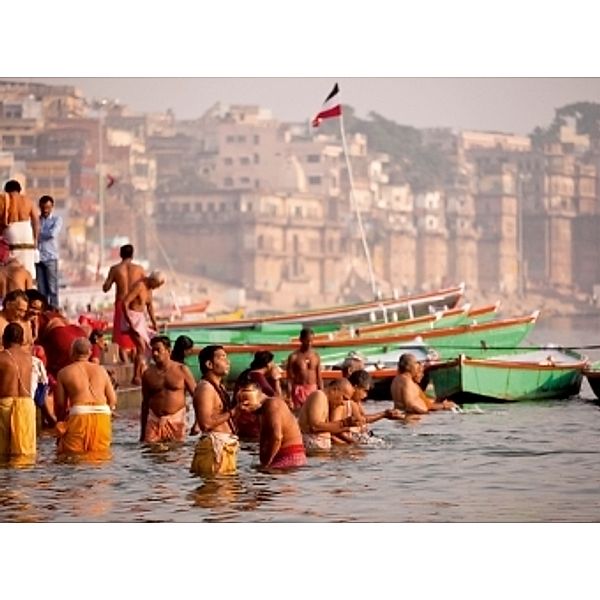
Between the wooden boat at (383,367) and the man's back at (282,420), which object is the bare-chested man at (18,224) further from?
the wooden boat at (383,367)

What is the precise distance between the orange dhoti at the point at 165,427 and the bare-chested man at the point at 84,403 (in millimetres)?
827

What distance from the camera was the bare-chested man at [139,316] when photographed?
1581 centimetres

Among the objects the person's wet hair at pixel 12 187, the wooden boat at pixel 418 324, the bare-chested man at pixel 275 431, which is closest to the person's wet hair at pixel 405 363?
the person's wet hair at pixel 12 187

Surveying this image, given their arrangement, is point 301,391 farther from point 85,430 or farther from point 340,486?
point 340,486

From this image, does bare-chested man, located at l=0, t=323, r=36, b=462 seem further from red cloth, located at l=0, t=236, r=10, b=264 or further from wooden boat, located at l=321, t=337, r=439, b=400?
Result: wooden boat, located at l=321, t=337, r=439, b=400

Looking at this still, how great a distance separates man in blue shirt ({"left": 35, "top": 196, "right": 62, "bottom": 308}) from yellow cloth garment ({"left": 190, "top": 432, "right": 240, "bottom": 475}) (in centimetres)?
391

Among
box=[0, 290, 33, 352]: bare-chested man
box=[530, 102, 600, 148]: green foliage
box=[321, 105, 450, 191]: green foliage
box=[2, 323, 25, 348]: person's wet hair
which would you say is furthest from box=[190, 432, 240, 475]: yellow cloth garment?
box=[321, 105, 450, 191]: green foliage

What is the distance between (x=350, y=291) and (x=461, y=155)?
40.7 feet

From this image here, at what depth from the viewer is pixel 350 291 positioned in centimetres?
7919

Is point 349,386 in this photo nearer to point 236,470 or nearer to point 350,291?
point 236,470

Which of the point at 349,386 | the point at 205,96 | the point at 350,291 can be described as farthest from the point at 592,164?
the point at 349,386
